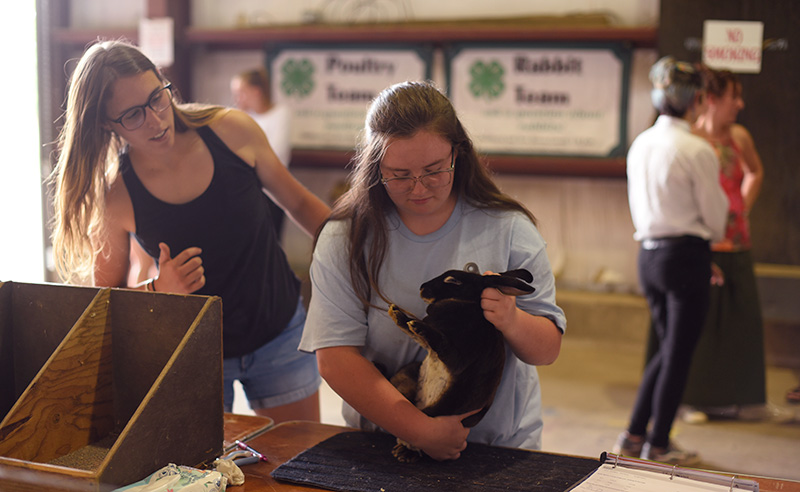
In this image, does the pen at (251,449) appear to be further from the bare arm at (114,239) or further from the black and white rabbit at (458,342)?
the bare arm at (114,239)

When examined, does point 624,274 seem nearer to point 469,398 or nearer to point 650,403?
point 650,403

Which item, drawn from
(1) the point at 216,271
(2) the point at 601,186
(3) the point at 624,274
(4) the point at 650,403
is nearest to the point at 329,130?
(2) the point at 601,186

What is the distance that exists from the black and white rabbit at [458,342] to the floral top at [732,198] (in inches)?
94.5

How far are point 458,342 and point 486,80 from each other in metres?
3.51

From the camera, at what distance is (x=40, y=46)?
16.9 ft

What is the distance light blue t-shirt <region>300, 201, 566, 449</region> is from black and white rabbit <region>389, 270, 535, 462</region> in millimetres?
129

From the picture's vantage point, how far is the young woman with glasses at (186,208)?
1550 mm

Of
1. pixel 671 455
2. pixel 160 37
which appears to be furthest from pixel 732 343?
pixel 160 37

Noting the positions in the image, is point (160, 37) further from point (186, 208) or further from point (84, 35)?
point (186, 208)

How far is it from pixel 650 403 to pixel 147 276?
82.9 inches

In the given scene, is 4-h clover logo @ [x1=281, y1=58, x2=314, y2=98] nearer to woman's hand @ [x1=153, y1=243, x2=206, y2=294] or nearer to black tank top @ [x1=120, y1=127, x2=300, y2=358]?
black tank top @ [x1=120, y1=127, x2=300, y2=358]

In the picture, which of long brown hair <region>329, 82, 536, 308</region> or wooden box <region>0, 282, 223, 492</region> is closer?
wooden box <region>0, 282, 223, 492</region>

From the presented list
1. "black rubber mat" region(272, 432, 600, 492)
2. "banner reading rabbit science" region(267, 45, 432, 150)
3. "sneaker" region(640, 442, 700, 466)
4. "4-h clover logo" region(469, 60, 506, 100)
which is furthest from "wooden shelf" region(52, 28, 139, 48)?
"black rubber mat" region(272, 432, 600, 492)

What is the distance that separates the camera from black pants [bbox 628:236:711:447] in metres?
2.82
